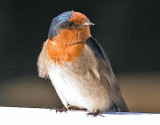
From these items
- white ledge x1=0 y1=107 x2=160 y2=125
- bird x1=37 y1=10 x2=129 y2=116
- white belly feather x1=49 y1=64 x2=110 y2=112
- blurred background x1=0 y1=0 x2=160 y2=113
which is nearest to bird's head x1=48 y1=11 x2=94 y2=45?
bird x1=37 y1=10 x2=129 y2=116

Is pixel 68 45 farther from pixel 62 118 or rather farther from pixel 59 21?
pixel 62 118

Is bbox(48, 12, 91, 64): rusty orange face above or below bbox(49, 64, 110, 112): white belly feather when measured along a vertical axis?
above

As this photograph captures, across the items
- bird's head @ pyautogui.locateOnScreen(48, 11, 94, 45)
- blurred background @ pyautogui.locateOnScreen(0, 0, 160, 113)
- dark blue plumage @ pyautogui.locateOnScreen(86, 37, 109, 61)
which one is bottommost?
blurred background @ pyautogui.locateOnScreen(0, 0, 160, 113)

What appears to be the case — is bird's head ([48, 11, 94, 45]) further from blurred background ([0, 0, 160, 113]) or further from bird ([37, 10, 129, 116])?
blurred background ([0, 0, 160, 113])

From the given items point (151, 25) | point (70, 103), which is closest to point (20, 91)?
point (151, 25)

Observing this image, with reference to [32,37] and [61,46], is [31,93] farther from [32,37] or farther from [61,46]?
[61,46]

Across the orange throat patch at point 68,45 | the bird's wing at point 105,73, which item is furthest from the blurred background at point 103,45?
the orange throat patch at point 68,45

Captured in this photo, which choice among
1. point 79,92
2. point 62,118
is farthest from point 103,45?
point 62,118
